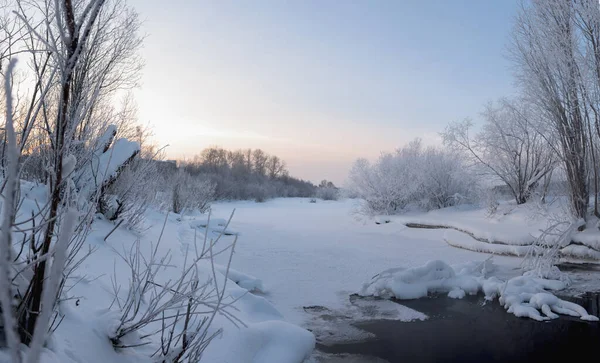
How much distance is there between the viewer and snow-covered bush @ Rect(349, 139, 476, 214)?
1789 cm

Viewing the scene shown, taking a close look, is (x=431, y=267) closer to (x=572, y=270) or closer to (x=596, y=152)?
(x=572, y=270)

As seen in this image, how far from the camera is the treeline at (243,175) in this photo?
1430 inches

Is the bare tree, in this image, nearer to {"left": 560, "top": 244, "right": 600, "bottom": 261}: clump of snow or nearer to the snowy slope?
{"left": 560, "top": 244, "right": 600, "bottom": 261}: clump of snow

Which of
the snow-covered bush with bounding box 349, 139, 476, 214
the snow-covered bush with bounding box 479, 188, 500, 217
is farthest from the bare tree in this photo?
the snow-covered bush with bounding box 349, 139, 476, 214

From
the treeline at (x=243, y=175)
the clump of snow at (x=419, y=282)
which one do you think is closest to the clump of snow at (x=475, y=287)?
the clump of snow at (x=419, y=282)

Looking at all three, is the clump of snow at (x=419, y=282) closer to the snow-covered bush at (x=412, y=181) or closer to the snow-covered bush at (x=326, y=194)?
the snow-covered bush at (x=412, y=181)

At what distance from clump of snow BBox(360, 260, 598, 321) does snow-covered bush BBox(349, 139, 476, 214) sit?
10266mm

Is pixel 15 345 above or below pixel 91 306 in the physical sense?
above

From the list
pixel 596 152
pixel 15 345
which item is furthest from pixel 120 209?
pixel 596 152

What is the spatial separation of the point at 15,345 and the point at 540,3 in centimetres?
1280

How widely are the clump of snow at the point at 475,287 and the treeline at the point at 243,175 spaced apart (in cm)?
2191

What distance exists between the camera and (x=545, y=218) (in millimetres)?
11688

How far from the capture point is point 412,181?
18672 mm

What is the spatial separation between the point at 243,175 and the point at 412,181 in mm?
31751
